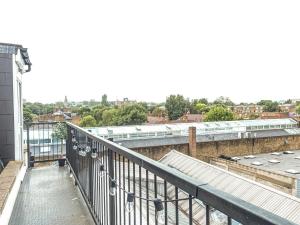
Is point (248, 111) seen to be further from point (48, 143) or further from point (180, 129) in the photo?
point (48, 143)

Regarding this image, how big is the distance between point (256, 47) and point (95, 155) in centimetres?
2562

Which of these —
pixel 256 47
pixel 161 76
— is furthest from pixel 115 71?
pixel 256 47

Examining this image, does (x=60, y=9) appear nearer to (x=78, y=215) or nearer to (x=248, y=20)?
(x=78, y=215)

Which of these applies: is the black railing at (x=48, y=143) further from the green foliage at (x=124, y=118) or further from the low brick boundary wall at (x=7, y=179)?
the green foliage at (x=124, y=118)

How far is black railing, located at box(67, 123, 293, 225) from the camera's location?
68 cm

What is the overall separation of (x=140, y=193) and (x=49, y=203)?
2.07 m

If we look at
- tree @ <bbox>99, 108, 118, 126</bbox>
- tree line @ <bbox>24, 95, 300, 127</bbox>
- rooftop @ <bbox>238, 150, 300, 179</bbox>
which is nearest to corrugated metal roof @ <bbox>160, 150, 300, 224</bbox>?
rooftop @ <bbox>238, 150, 300, 179</bbox>

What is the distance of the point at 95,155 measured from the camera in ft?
8.14

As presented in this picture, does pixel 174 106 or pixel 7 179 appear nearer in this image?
pixel 7 179

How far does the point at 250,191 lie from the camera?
9469 mm

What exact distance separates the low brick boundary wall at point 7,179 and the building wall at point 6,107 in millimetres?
286

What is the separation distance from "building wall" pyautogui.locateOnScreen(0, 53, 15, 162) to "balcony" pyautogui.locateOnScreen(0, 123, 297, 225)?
0.59 metres

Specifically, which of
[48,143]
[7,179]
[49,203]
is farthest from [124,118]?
[49,203]

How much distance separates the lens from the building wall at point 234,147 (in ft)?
55.7
